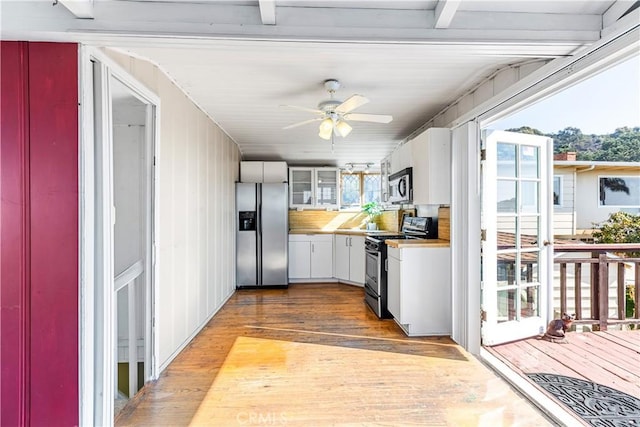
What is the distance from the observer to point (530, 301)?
9.55ft

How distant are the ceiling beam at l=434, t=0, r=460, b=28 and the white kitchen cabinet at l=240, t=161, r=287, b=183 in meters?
3.79

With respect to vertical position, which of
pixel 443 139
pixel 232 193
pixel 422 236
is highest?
pixel 443 139

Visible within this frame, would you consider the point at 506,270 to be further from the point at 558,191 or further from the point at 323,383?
the point at 558,191

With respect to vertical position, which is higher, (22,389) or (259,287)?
(22,389)

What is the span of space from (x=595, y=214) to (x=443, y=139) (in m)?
3.48

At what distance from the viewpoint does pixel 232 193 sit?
4555mm

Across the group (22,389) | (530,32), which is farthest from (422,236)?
(22,389)

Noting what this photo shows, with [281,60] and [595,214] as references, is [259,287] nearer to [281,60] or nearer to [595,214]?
[281,60]

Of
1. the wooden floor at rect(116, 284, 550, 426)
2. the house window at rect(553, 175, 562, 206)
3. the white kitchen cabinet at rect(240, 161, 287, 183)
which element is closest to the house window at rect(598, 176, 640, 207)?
the house window at rect(553, 175, 562, 206)

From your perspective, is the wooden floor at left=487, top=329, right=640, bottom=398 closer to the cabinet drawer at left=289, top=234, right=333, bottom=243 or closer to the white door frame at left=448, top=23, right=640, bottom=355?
the white door frame at left=448, top=23, right=640, bottom=355

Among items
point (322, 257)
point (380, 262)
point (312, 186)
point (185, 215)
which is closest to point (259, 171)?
point (312, 186)

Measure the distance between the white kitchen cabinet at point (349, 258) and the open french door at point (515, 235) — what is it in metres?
2.20

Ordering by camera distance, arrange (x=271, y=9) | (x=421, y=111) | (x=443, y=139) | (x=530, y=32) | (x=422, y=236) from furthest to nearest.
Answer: (x=422, y=236)
(x=421, y=111)
(x=443, y=139)
(x=530, y=32)
(x=271, y=9)

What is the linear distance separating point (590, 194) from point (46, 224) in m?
6.26
